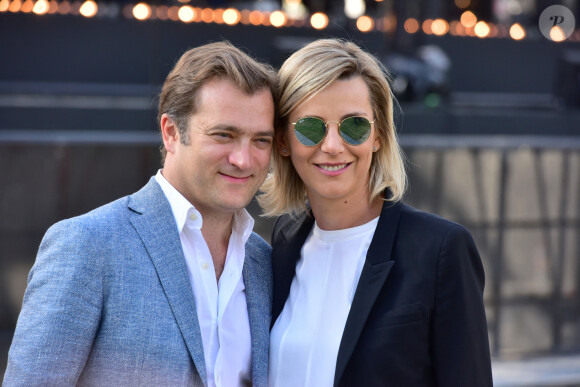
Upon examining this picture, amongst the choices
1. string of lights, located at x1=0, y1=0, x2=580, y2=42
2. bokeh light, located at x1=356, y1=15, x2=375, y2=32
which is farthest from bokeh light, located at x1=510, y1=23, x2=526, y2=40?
bokeh light, located at x1=356, y1=15, x2=375, y2=32

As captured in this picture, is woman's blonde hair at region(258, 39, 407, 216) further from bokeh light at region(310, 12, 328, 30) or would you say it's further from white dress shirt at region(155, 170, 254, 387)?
bokeh light at region(310, 12, 328, 30)

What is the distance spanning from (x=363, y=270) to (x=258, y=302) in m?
0.45

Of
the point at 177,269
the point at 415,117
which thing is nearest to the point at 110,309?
the point at 177,269

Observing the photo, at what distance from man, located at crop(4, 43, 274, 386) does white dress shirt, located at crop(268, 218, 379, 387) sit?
0.34 feet

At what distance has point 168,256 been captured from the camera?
2.69 metres

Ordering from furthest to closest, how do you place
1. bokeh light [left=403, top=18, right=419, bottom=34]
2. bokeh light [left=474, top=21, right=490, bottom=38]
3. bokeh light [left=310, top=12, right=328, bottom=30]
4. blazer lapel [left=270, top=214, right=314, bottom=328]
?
bokeh light [left=474, top=21, right=490, bottom=38], bokeh light [left=403, top=18, right=419, bottom=34], bokeh light [left=310, top=12, right=328, bottom=30], blazer lapel [left=270, top=214, right=314, bottom=328]

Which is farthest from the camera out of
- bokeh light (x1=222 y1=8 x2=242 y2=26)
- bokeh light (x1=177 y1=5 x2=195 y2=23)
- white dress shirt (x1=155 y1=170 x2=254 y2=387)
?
bokeh light (x1=222 y1=8 x2=242 y2=26)

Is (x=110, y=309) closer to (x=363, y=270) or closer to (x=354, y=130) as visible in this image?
(x=363, y=270)

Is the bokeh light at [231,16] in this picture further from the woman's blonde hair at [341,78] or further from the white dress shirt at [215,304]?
the white dress shirt at [215,304]

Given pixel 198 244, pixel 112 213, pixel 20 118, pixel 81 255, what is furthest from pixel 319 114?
pixel 20 118

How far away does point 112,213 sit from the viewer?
270cm

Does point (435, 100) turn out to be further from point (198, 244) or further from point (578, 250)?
point (198, 244)

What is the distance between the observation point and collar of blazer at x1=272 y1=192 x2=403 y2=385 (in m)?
2.78

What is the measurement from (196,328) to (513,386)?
4646mm
